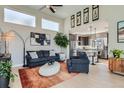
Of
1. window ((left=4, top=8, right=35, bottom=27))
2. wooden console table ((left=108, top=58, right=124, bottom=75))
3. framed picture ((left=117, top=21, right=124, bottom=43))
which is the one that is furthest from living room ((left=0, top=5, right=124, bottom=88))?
wooden console table ((left=108, top=58, right=124, bottom=75))

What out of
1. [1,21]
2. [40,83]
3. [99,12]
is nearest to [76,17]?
[99,12]

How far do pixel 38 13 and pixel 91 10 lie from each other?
3110mm

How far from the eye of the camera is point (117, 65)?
5250 millimetres

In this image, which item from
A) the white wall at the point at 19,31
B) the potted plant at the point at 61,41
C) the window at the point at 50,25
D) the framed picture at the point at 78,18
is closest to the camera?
the white wall at the point at 19,31

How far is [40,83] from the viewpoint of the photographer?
3.96 m

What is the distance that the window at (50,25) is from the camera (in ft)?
27.7

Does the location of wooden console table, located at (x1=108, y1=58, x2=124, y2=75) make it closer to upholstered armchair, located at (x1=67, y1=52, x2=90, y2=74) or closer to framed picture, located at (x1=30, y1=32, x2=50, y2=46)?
upholstered armchair, located at (x1=67, y1=52, x2=90, y2=74)

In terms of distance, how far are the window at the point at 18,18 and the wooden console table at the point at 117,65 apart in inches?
187

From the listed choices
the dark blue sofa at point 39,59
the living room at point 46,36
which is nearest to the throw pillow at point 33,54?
the living room at point 46,36

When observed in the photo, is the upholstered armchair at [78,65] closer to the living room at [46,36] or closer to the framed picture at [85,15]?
the living room at [46,36]

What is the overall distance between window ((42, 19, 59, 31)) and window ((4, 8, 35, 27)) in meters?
0.90

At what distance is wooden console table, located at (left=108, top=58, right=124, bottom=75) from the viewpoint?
5.09 meters

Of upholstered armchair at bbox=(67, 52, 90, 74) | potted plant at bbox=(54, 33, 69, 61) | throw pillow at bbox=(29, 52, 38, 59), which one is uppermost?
potted plant at bbox=(54, 33, 69, 61)

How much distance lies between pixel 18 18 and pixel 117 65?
17.4ft
